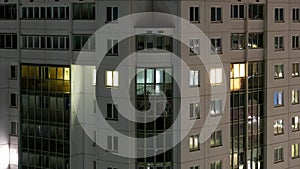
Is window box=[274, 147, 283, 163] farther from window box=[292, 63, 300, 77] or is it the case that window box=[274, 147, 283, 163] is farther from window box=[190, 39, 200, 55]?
window box=[190, 39, 200, 55]

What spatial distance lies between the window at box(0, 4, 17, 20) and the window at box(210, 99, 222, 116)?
18631 millimetres

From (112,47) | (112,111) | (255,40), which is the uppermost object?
(255,40)

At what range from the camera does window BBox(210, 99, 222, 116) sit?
5353 centimetres

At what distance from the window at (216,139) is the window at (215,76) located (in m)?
3.97

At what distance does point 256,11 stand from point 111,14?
13.6 meters

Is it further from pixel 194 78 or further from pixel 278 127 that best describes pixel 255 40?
pixel 194 78

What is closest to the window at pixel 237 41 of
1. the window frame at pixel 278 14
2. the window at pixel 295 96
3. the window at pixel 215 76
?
the window at pixel 215 76

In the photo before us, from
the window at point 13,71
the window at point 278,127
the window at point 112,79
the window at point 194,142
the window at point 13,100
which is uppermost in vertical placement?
the window at point 13,71

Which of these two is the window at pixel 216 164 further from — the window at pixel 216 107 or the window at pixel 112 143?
the window at pixel 112 143

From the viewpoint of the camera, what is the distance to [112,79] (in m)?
51.8

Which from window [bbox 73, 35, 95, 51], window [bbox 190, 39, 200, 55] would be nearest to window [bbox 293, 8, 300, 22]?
window [bbox 190, 39, 200, 55]

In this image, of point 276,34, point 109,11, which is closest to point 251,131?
point 276,34

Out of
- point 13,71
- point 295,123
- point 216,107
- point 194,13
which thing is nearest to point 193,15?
point 194,13

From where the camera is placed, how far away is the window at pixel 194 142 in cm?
5194
